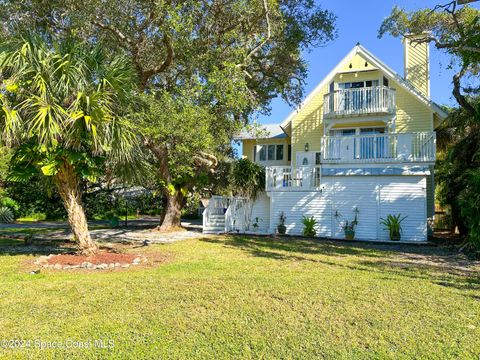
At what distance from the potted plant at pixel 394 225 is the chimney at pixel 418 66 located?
8.33 m

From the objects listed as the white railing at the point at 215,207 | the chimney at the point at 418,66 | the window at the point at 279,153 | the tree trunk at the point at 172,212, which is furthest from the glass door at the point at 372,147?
the window at the point at 279,153

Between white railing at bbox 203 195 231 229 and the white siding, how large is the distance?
2875mm

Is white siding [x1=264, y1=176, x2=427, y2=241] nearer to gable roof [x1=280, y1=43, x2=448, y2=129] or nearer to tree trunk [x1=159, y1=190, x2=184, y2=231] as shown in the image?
tree trunk [x1=159, y1=190, x2=184, y2=231]

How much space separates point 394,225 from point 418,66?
32.3 ft

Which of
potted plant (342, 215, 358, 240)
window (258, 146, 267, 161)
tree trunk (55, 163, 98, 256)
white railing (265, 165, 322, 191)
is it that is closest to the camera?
tree trunk (55, 163, 98, 256)

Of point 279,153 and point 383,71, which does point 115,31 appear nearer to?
point 383,71

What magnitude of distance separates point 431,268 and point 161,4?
35.4 feet

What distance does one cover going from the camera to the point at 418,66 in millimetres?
20344

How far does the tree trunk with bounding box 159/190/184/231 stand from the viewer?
61.2 feet

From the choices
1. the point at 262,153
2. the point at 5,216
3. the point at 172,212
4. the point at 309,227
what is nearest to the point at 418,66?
the point at 309,227

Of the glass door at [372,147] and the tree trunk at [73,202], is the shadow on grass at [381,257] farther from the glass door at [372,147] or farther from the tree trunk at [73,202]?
the tree trunk at [73,202]

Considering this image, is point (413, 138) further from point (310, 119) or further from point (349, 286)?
point (349, 286)

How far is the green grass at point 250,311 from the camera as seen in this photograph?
4.35 m

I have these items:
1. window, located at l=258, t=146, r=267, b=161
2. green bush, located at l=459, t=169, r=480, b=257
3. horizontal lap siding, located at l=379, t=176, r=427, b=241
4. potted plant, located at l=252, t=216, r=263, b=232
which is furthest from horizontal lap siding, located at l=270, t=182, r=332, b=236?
window, located at l=258, t=146, r=267, b=161
